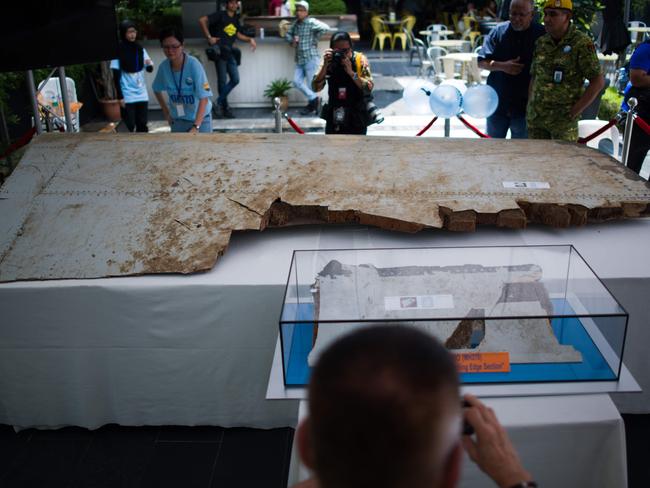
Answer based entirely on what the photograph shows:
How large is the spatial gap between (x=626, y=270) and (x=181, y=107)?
3622 millimetres

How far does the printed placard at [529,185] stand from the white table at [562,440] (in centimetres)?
160

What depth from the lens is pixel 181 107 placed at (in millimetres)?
5371

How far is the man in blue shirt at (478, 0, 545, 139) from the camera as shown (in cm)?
512

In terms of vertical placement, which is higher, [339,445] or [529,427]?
[339,445]

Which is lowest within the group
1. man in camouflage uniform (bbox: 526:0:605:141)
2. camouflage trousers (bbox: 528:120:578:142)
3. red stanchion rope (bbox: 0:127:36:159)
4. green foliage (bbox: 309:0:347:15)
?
red stanchion rope (bbox: 0:127:36:159)

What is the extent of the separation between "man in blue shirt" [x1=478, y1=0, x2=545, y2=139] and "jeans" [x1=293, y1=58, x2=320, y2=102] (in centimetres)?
399

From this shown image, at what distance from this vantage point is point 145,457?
3180 mm

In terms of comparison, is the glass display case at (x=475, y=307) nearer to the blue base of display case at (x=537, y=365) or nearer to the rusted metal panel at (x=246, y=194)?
the blue base of display case at (x=537, y=365)

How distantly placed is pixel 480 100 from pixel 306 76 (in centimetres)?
448

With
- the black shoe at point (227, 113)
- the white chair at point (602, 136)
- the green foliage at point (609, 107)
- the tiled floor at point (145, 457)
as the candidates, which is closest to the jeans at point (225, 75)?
the black shoe at point (227, 113)

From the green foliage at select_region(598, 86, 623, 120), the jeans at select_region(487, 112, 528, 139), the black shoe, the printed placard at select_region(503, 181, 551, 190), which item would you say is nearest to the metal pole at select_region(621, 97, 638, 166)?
the jeans at select_region(487, 112, 528, 139)

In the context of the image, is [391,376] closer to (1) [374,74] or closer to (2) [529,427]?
(2) [529,427]

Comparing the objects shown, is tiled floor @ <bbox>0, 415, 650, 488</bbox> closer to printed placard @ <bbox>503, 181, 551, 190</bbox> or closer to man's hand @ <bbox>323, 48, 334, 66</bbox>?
printed placard @ <bbox>503, 181, 551, 190</bbox>

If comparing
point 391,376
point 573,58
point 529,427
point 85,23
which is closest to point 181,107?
point 85,23
